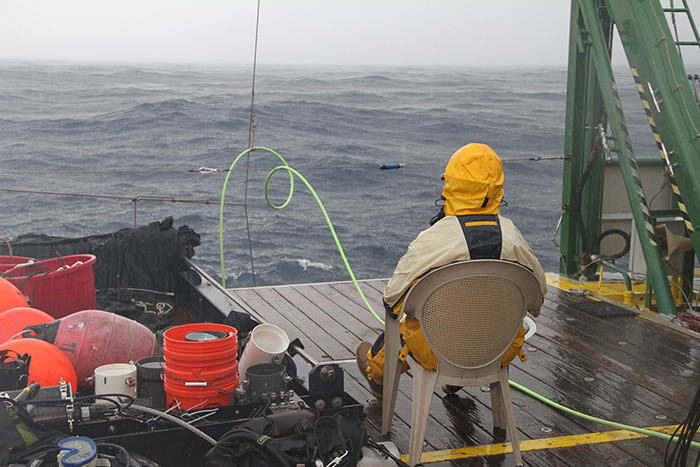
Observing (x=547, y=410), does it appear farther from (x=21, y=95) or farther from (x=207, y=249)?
(x=21, y=95)

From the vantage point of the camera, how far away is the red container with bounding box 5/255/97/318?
4.21 metres

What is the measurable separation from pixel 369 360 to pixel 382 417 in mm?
332

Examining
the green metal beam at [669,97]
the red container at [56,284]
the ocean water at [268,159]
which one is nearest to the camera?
the red container at [56,284]

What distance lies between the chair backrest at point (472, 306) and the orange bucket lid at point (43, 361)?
152cm

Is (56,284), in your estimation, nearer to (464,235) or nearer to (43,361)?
(43,361)

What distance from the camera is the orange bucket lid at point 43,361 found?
2.90 m

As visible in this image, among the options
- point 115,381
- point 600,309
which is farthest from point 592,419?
point 115,381

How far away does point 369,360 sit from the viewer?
11.3 feet

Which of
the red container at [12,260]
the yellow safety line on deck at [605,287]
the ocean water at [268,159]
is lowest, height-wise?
the ocean water at [268,159]

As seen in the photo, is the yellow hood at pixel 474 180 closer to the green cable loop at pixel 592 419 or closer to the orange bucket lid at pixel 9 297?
the green cable loop at pixel 592 419

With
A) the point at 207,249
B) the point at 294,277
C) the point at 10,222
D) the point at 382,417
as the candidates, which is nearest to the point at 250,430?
the point at 382,417

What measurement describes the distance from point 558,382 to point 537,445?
808 mm

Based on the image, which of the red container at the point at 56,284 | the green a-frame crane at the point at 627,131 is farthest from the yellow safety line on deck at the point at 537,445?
the red container at the point at 56,284

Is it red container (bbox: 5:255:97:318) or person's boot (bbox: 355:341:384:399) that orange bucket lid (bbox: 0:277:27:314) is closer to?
red container (bbox: 5:255:97:318)
